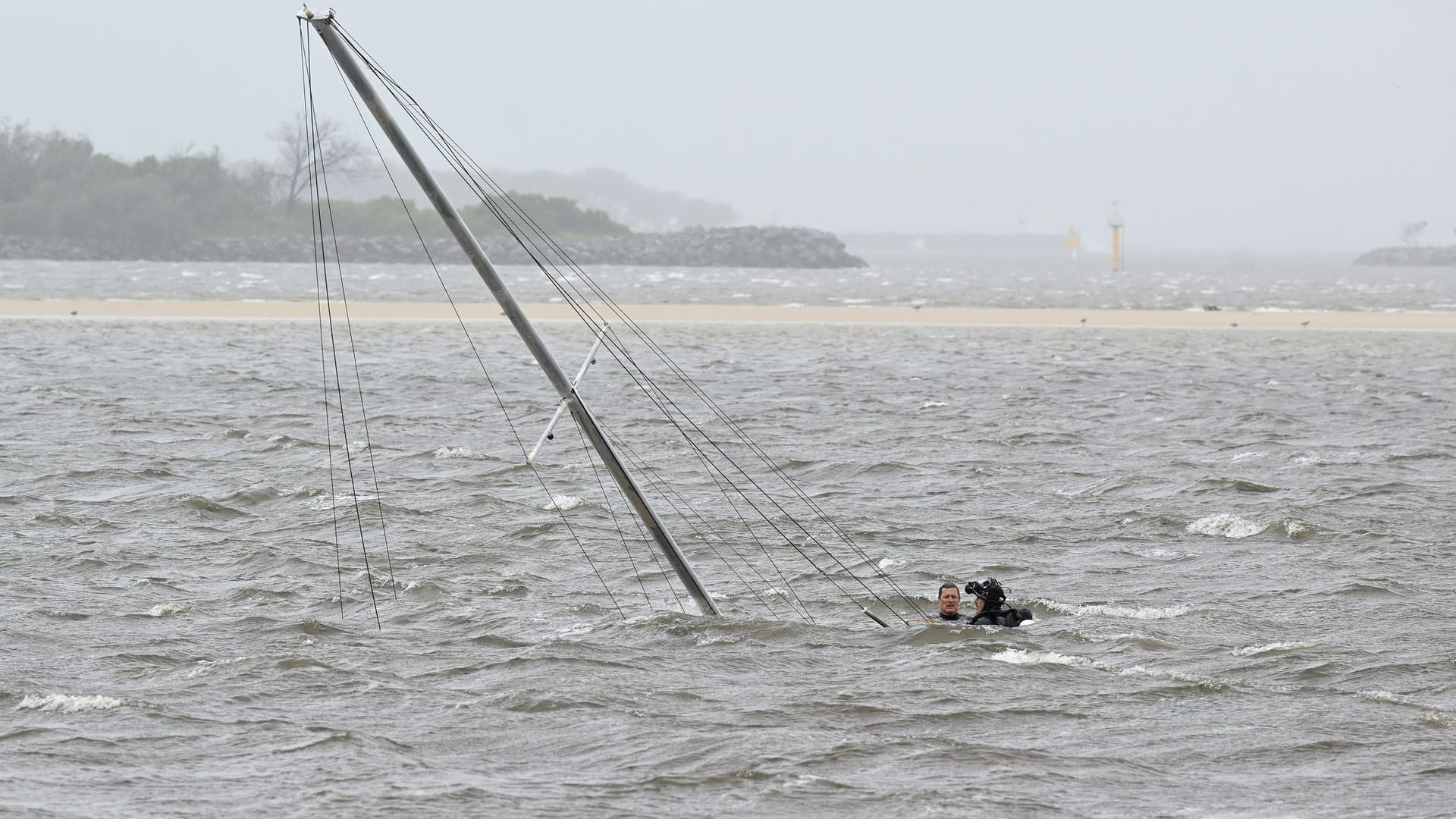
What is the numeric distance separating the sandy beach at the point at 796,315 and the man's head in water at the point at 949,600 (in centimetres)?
5237

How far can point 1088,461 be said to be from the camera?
29.8 metres

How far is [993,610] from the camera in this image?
17.3 metres

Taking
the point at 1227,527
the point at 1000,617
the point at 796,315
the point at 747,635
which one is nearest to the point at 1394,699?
the point at 1000,617

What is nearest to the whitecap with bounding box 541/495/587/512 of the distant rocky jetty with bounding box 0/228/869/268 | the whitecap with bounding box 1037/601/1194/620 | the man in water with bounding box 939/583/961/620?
the whitecap with bounding box 1037/601/1194/620

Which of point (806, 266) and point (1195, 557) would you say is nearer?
point (1195, 557)

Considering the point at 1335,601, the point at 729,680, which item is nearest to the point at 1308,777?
the point at 729,680

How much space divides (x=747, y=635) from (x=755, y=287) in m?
95.4

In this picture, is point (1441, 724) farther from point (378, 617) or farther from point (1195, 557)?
point (378, 617)

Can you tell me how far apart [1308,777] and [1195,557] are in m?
8.95

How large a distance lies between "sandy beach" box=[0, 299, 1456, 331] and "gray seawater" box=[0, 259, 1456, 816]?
32665mm

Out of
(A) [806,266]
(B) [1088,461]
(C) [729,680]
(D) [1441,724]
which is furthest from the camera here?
(A) [806,266]

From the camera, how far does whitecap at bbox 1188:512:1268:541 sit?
22828mm

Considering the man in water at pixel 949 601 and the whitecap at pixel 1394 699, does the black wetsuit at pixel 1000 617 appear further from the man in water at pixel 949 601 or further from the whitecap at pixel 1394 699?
the whitecap at pixel 1394 699

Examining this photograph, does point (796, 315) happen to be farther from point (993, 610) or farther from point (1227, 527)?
point (993, 610)
